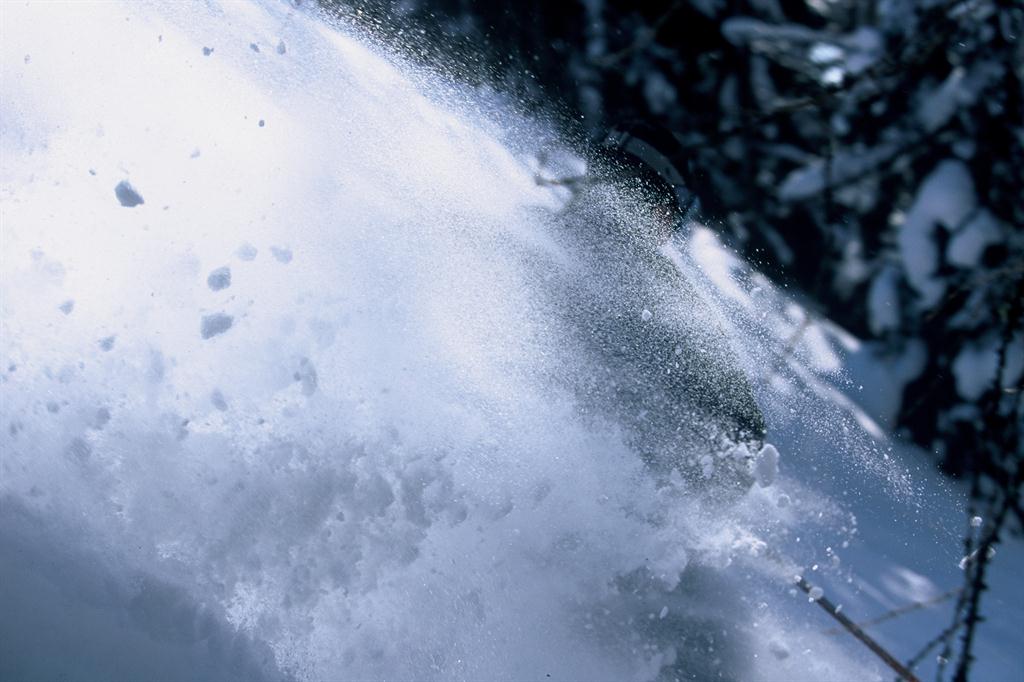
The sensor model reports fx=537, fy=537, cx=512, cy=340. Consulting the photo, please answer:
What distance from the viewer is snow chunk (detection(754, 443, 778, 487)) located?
450 centimetres

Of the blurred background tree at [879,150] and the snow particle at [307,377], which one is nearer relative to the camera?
the blurred background tree at [879,150]

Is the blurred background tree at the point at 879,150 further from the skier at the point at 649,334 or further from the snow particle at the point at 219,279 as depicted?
the snow particle at the point at 219,279

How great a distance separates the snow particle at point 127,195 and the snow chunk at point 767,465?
5.09m

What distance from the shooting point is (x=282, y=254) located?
392 cm

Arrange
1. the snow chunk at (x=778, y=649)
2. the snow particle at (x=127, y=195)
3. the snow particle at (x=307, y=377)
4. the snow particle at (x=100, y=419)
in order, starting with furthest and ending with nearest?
the snow chunk at (x=778, y=649)
the snow particle at (x=100, y=419)
the snow particle at (x=307, y=377)
the snow particle at (x=127, y=195)

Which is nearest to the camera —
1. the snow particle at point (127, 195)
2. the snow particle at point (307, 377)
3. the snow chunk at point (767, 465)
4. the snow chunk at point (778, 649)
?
the snow particle at point (127, 195)

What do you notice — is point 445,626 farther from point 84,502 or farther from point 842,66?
point 842,66

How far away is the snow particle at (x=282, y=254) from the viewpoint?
390cm

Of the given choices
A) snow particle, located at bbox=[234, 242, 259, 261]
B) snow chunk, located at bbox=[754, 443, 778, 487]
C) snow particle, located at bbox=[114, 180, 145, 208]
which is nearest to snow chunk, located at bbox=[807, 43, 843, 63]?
snow chunk, located at bbox=[754, 443, 778, 487]

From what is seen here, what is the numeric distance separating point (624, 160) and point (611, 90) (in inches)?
26.1

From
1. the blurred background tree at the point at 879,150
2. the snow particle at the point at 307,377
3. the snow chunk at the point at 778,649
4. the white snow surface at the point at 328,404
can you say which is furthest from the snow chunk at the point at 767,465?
the snow particle at the point at 307,377

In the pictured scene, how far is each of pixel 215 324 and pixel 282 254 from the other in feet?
2.51

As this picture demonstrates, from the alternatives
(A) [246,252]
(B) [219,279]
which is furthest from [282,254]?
(B) [219,279]

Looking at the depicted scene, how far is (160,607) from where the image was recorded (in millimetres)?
5082
